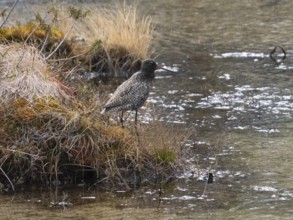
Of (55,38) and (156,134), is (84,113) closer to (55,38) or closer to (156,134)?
(156,134)

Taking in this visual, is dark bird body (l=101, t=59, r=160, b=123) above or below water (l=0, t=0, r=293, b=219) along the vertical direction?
above

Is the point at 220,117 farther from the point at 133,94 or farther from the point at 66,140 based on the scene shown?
the point at 66,140

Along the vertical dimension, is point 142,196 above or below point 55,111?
below

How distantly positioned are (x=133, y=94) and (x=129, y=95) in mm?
59

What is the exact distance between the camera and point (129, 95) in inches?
498

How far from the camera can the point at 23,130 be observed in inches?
469

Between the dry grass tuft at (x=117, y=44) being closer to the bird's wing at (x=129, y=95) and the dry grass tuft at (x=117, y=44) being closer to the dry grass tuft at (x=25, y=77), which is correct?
the dry grass tuft at (x=25, y=77)

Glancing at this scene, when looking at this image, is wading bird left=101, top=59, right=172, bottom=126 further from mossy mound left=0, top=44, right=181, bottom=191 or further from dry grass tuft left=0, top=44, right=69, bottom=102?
dry grass tuft left=0, top=44, right=69, bottom=102

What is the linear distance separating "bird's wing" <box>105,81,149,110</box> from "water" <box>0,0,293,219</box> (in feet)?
3.59

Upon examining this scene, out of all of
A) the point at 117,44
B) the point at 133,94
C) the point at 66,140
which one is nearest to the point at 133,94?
the point at 133,94

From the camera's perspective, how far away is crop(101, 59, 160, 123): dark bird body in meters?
12.6

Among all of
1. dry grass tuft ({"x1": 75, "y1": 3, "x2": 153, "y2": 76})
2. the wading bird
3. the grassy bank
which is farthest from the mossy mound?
dry grass tuft ({"x1": 75, "y1": 3, "x2": 153, "y2": 76})

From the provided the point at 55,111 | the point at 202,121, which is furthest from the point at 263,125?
the point at 55,111

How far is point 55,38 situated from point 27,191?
7.14 metres
